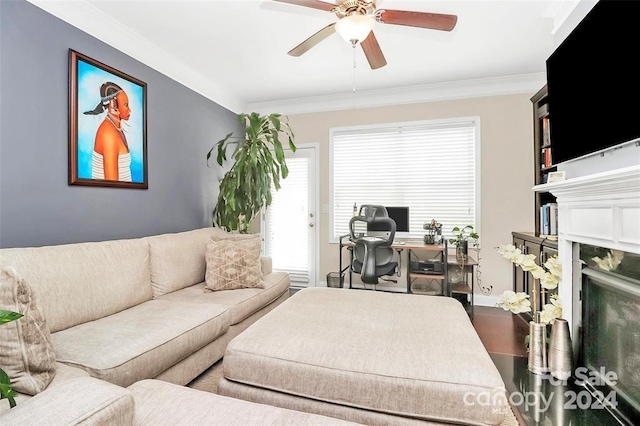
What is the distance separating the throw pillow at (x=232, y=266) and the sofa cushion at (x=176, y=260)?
0.19 meters

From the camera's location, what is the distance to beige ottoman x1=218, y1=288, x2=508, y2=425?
3.81 ft

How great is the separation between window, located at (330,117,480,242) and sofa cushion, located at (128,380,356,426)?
3193 millimetres

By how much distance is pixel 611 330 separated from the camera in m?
1.64

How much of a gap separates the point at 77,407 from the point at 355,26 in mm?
2014

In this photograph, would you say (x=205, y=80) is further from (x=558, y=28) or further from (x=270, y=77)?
(x=558, y=28)

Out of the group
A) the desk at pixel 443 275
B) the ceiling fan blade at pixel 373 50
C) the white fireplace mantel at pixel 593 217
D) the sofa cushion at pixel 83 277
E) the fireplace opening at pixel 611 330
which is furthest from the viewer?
the desk at pixel 443 275

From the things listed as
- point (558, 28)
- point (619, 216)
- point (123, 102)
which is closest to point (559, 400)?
Answer: point (619, 216)

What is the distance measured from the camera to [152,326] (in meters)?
1.74

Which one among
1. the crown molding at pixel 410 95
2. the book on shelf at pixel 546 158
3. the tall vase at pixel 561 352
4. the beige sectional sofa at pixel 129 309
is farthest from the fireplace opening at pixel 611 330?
the crown molding at pixel 410 95

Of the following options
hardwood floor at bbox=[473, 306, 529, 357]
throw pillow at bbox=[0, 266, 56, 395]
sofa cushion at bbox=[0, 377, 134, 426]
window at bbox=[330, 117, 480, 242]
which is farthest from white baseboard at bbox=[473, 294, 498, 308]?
throw pillow at bbox=[0, 266, 56, 395]

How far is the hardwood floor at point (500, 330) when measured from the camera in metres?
2.46

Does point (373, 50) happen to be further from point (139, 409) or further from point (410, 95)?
point (139, 409)

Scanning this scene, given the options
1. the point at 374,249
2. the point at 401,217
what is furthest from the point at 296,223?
the point at 374,249

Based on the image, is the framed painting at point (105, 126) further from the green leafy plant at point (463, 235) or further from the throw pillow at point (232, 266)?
the green leafy plant at point (463, 235)
